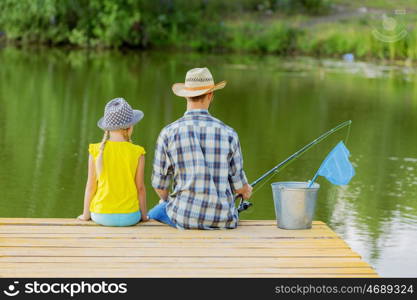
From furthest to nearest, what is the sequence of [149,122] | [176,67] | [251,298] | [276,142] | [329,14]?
[329,14]
[176,67]
[149,122]
[276,142]
[251,298]

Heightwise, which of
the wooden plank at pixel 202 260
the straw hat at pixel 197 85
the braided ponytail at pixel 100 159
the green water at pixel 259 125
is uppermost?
the straw hat at pixel 197 85

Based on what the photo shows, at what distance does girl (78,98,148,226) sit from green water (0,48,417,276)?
1578 millimetres

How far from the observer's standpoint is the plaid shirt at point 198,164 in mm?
4504

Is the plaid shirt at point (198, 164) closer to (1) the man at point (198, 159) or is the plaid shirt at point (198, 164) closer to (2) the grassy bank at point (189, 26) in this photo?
(1) the man at point (198, 159)

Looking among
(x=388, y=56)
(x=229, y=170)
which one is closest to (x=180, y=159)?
(x=229, y=170)

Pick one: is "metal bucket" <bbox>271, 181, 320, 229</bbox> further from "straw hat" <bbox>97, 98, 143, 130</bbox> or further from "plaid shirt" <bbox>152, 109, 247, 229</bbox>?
"straw hat" <bbox>97, 98, 143, 130</bbox>

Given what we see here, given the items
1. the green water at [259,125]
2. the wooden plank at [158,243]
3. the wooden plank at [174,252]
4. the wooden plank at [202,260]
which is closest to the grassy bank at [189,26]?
the green water at [259,125]

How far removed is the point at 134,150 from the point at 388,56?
63.9 feet

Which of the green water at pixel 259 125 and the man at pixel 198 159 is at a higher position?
the man at pixel 198 159

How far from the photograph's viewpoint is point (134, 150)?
4660 millimetres

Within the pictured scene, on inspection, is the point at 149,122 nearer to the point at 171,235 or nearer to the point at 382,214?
the point at 382,214

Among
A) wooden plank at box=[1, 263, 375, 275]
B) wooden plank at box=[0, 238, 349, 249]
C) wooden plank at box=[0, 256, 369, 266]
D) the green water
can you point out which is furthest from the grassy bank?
wooden plank at box=[1, 263, 375, 275]

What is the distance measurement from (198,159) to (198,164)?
0.02 m

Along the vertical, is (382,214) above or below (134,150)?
below
